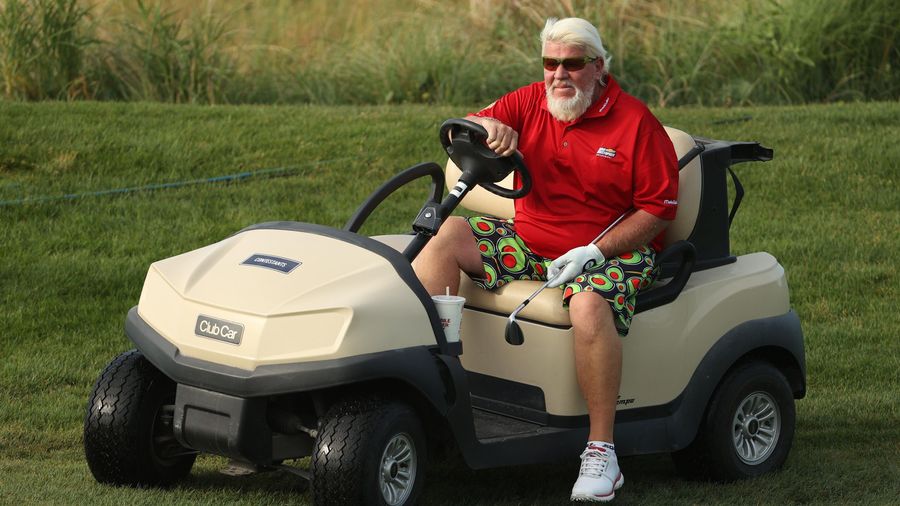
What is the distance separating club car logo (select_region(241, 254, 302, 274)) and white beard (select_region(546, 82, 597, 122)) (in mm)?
1006

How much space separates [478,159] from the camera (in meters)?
4.51

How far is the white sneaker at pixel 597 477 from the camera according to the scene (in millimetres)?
4227

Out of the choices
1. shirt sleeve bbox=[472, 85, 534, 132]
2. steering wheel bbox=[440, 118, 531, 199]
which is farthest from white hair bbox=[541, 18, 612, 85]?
steering wheel bbox=[440, 118, 531, 199]

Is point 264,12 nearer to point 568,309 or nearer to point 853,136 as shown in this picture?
point 853,136

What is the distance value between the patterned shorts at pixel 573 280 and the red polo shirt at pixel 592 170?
64 millimetres

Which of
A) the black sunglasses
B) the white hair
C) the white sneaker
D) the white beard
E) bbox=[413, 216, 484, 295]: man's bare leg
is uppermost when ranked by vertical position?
the white hair

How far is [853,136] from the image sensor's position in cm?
911

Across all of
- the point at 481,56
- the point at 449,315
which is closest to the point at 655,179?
the point at 449,315

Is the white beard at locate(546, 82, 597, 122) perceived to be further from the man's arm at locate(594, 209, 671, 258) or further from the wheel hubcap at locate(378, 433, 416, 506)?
the wheel hubcap at locate(378, 433, 416, 506)

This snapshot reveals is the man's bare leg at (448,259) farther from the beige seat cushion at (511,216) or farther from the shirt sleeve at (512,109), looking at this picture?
the shirt sleeve at (512,109)

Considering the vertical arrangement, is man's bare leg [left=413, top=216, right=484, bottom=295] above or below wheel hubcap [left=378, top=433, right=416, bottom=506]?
above

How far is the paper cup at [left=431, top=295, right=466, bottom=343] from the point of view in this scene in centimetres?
411

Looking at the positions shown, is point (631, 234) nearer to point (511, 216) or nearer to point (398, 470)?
point (511, 216)

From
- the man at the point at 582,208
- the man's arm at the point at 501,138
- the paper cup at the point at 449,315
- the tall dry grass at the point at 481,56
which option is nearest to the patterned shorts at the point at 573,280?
the man at the point at 582,208
